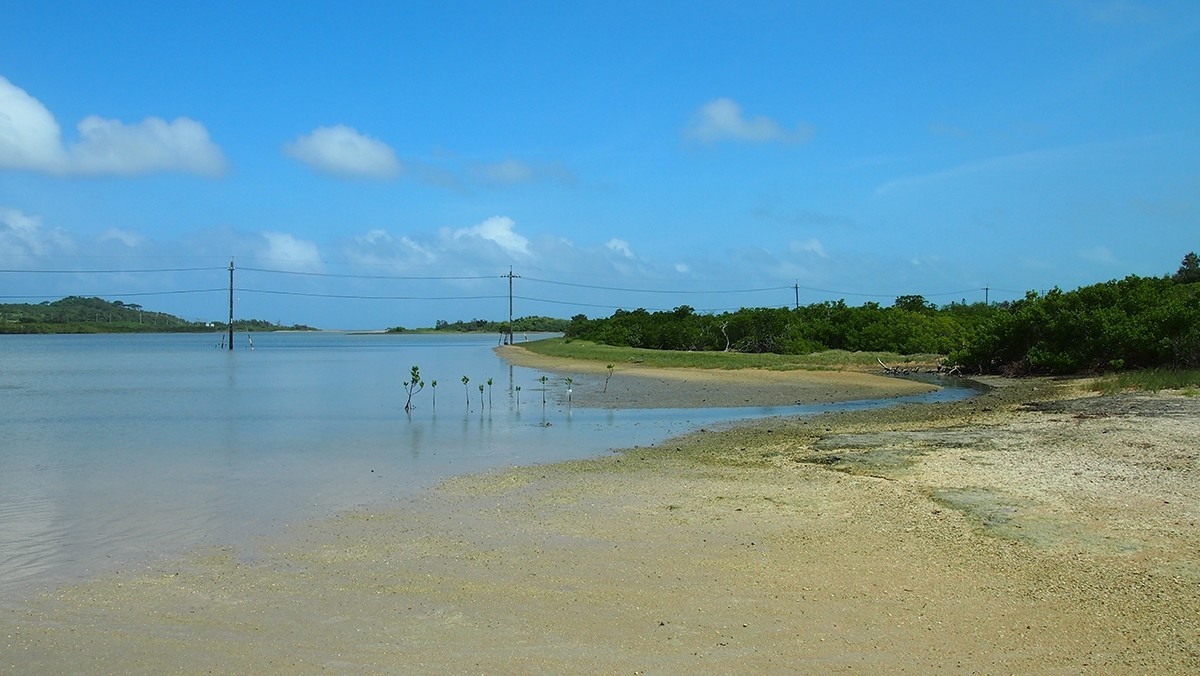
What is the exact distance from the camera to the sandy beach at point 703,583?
19.6 feet

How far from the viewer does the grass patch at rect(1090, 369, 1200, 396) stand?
75.9 feet

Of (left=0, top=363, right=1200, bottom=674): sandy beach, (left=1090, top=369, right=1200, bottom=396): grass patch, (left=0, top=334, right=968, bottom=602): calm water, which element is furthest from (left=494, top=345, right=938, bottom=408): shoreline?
(left=0, top=363, right=1200, bottom=674): sandy beach

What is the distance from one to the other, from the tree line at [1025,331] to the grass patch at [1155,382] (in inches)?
105

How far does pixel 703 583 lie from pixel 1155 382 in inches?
871

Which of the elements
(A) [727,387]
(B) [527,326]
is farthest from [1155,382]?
(B) [527,326]

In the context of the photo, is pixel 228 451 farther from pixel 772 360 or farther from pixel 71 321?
pixel 71 321

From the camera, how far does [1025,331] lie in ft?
118

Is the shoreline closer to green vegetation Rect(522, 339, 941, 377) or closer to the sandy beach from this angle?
green vegetation Rect(522, 339, 941, 377)

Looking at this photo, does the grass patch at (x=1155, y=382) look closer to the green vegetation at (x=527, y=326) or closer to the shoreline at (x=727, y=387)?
the shoreline at (x=727, y=387)

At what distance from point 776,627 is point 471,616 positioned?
2341 millimetres

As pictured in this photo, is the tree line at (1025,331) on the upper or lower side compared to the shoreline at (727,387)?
upper

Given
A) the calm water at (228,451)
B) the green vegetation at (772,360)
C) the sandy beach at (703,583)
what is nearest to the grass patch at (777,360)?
the green vegetation at (772,360)

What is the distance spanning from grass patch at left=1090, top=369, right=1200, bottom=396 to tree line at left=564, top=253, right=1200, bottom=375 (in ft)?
8.71

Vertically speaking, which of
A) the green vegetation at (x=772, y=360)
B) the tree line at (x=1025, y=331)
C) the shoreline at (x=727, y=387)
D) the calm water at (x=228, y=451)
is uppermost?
the tree line at (x=1025, y=331)
